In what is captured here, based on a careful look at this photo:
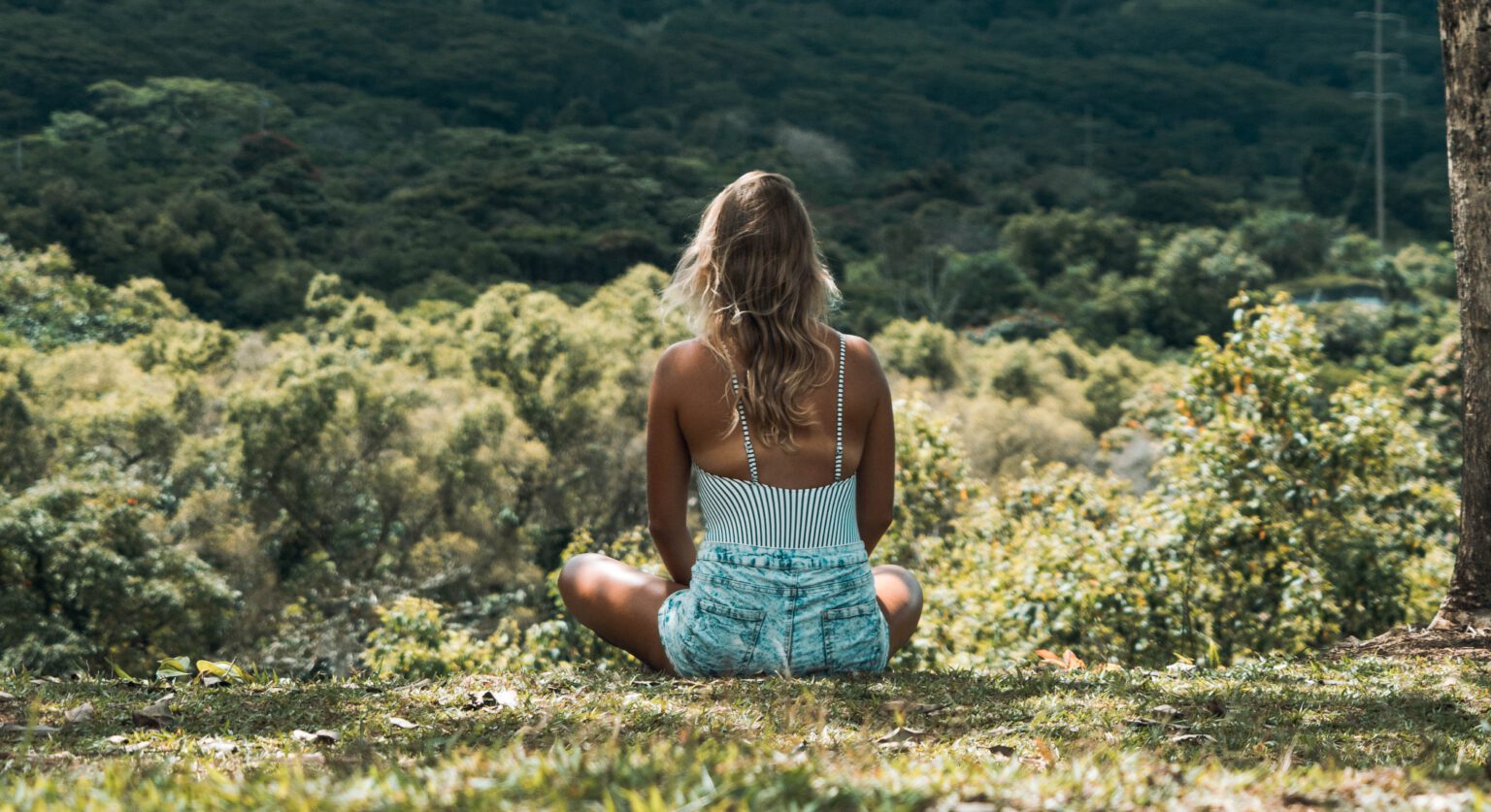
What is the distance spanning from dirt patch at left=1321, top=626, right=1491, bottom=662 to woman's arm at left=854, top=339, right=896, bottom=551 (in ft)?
5.98

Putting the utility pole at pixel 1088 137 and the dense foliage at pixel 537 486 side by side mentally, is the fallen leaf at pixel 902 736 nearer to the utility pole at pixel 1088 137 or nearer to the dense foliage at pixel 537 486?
the dense foliage at pixel 537 486

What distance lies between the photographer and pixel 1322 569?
9.20 meters

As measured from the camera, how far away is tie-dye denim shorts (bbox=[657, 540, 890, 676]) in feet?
11.6

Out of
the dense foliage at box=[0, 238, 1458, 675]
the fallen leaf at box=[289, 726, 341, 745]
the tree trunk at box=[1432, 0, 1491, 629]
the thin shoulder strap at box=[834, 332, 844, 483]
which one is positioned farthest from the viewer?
the dense foliage at box=[0, 238, 1458, 675]

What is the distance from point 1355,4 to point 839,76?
50.8 m

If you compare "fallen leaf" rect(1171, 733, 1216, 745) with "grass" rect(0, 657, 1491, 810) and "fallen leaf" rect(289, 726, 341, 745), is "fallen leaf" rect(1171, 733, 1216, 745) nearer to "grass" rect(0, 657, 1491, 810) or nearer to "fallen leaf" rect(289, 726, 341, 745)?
"grass" rect(0, 657, 1491, 810)

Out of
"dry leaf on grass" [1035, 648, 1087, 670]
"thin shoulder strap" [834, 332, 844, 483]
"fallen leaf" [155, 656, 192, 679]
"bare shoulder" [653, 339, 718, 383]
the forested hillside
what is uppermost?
"bare shoulder" [653, 339, 718, 383]

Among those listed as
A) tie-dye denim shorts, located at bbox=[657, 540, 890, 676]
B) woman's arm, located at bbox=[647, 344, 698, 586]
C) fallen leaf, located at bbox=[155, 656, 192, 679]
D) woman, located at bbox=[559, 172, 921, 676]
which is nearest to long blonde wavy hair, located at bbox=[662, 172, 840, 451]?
woman, located at bbox=[559, 172, 921, 676]

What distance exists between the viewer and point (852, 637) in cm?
365

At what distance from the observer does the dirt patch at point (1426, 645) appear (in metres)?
4.57

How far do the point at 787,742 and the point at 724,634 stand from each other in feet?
2.94

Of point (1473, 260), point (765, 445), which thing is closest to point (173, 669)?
point (765, 445)

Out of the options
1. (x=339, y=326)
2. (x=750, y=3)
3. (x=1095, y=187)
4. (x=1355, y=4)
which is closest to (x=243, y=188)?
(x=339, y=326)

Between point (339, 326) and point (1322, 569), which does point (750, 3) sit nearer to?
point (339, 326)
